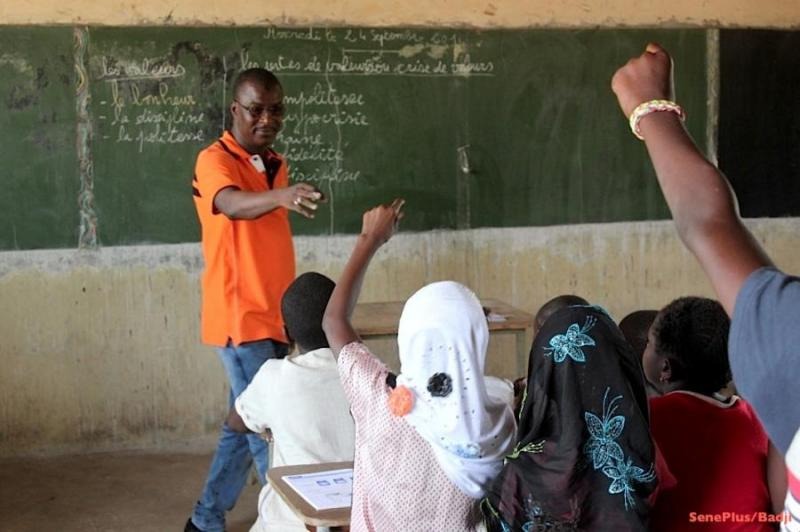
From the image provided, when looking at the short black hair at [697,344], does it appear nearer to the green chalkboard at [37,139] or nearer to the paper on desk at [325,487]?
the paper on desk at [325,487]

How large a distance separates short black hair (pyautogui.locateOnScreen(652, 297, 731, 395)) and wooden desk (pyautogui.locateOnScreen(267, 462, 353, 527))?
0.75 meters

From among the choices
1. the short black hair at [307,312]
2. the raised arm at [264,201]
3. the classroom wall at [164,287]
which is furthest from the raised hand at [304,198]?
the classroom wall at [164,287]

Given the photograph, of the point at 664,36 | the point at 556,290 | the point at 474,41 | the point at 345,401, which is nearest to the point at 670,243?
the point at 556,290

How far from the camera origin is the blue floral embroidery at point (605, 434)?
5.39ft

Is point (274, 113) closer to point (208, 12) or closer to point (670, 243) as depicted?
point (208, 12)

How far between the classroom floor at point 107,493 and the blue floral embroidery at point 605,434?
9.17 ft

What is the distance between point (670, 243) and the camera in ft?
18.9

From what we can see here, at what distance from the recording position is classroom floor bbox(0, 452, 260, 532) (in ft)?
14.0

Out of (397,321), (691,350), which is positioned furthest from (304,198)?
(691,350)

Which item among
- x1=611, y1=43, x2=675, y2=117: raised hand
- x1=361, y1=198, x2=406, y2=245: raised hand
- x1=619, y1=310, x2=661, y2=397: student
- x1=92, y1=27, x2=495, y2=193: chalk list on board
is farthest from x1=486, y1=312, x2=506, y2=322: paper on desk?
Result: x1=611, y1=43, x2=675, y2=117: raised hand

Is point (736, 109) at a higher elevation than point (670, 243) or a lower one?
higher

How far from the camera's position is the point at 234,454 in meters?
3.88

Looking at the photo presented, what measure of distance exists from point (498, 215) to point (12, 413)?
8.75 feet

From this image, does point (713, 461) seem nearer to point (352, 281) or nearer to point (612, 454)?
point (612, 454)
